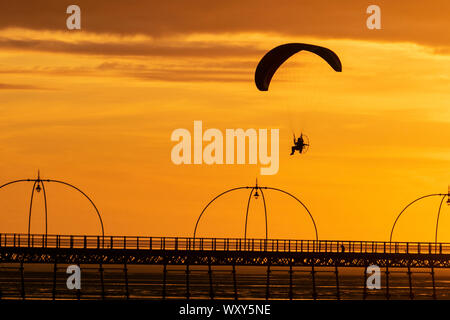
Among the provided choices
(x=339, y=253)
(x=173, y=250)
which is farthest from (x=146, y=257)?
(x=339, y=253)
